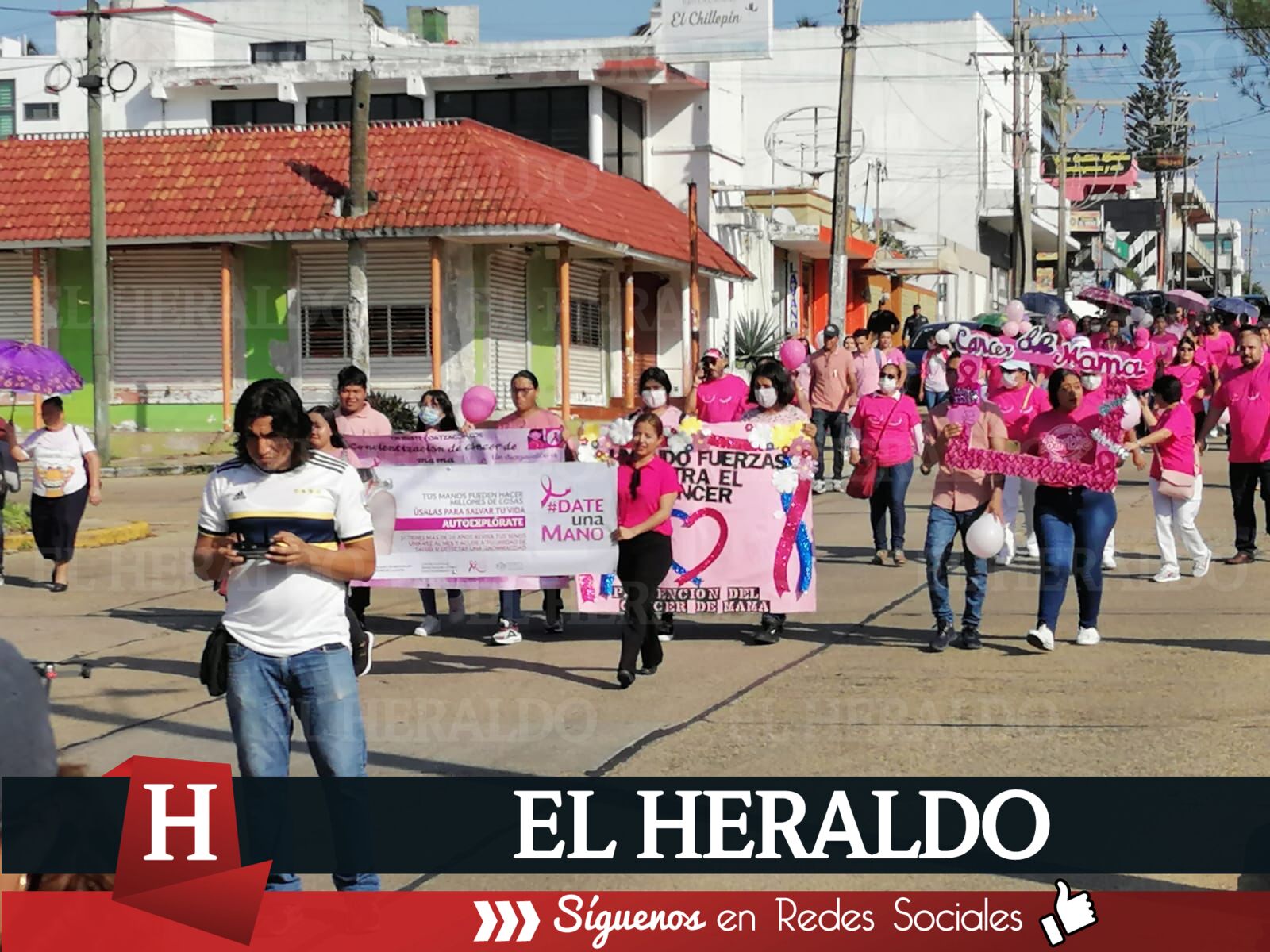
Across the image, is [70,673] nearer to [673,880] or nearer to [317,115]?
[673,880]

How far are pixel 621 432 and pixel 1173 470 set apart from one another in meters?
4.97

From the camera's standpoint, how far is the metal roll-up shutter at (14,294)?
2972 centimetres

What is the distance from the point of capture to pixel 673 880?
617 centimetres

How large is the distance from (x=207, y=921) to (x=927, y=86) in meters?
52.5

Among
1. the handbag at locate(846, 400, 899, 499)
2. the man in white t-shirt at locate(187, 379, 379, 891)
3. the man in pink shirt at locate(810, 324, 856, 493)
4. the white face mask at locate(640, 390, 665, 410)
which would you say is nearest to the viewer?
the man in white t-shirt at locate(187, 379, 379, 891)

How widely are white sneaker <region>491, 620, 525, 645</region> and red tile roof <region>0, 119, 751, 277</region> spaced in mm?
15767

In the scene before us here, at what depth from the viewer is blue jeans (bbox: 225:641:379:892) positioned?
576 cm

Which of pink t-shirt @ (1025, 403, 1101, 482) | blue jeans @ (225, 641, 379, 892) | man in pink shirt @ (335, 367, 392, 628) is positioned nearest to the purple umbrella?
man in pink shirt @ (335, 367, 392, 628)

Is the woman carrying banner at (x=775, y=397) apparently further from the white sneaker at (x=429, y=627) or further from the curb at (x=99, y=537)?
the curb at (x=99, y=537)

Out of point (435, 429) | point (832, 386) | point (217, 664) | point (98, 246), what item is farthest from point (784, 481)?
point (98, 246)

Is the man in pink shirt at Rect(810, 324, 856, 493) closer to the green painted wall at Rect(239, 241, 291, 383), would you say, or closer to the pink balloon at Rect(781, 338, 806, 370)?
the pink balloon at Rect(781, 338, 806, 370)

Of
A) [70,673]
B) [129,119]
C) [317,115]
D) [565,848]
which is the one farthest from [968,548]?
[129,119]

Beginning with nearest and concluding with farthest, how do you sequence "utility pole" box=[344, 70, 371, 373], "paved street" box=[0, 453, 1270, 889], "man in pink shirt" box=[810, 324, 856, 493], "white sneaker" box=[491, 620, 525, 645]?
"paved street" box=[0, 453, 1270, 889]
"white sneaker" box=[491, 620, 525, 645]
"man in pink shirt" box=[810, 324, 856, 493]
"utility pole" box=[344, 70, 371, 373]

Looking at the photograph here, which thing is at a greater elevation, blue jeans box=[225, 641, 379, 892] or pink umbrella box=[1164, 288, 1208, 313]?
pink umbrella box=[1164, 288, 1208, 313]
